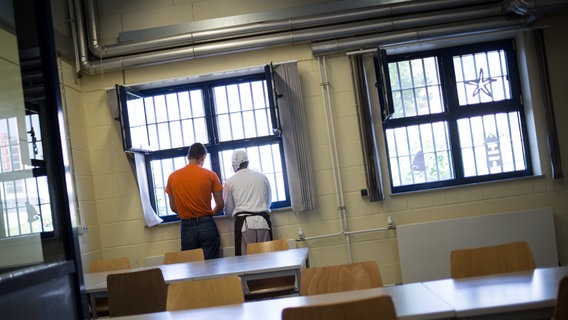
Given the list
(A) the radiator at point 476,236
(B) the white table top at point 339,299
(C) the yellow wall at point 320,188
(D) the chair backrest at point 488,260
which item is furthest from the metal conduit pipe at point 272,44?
(B) the white table top at point 339,299

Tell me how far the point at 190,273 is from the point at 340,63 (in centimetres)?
334

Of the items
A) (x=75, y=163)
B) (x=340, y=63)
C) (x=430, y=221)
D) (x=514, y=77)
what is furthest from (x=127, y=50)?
(x=514, y=77)

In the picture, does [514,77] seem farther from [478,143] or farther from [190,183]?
[190,183]

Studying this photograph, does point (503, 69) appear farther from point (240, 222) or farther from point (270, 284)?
point (270, 284)

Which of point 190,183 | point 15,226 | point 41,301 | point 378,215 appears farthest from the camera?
point 378,215

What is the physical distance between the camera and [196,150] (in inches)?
238

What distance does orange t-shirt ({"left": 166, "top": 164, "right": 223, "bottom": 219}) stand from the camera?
5.98 metres

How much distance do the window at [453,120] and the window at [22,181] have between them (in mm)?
4099

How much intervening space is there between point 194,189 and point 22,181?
9.37ft

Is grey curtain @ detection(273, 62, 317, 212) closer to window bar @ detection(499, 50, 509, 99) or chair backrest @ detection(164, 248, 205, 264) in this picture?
chair backrest @ detection(164, 248, 205, 264)

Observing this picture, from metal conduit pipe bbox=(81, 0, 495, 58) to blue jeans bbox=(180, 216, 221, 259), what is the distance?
6.40 feet

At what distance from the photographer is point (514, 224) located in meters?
6.12

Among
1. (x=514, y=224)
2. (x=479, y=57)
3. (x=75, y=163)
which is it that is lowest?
(x=514, y=224)

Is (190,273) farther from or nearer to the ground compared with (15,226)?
nearer to the ground
